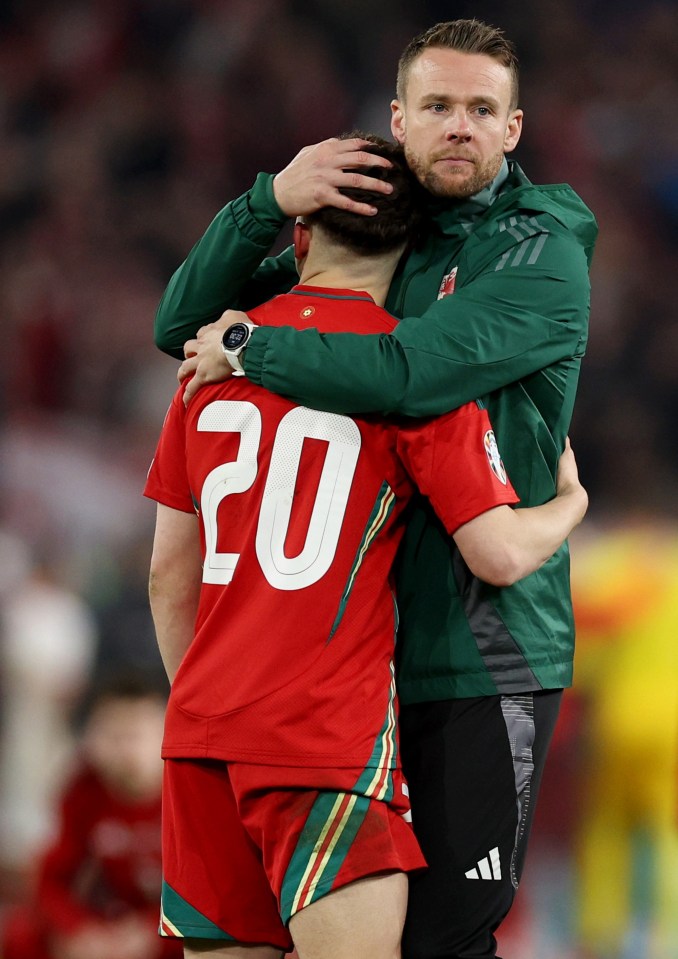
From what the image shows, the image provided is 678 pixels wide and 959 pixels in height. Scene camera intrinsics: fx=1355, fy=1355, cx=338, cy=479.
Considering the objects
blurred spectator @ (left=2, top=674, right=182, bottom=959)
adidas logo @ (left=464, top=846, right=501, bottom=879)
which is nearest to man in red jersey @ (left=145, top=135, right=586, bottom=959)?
adidas logo @ (left=464, top=846, right=501, bottom=879)

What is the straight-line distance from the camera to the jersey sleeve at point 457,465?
2221mm

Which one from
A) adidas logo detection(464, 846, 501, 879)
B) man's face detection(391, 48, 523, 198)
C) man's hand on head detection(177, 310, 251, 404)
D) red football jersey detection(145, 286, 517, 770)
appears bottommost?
adidas logo detection(464, 846, 501, 879)

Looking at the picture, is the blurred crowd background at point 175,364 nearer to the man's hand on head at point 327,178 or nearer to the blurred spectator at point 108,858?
the blurred spectator at point 108,858

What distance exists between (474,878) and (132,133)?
746cm

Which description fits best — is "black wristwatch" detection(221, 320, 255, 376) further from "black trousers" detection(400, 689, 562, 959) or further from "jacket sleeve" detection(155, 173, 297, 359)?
"black trousers" detection(400, 689, 562, 959)

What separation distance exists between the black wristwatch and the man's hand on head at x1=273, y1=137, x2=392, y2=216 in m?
0.26

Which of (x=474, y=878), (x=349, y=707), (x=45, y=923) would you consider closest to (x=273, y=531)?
(x=349, y=707)

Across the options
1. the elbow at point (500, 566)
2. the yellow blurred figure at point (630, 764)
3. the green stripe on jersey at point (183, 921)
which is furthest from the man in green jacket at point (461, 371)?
the yellow blurred figure at point (630, 764)

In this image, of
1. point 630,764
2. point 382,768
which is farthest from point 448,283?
point 630,764

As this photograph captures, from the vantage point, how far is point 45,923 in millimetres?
4332

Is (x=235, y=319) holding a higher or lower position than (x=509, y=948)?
higher

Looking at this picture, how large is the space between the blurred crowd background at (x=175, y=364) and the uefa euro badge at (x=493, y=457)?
2709 mm

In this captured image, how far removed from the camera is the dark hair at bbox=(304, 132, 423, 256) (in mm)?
2375

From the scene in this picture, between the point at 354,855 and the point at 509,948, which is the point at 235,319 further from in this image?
the point at 509,948
